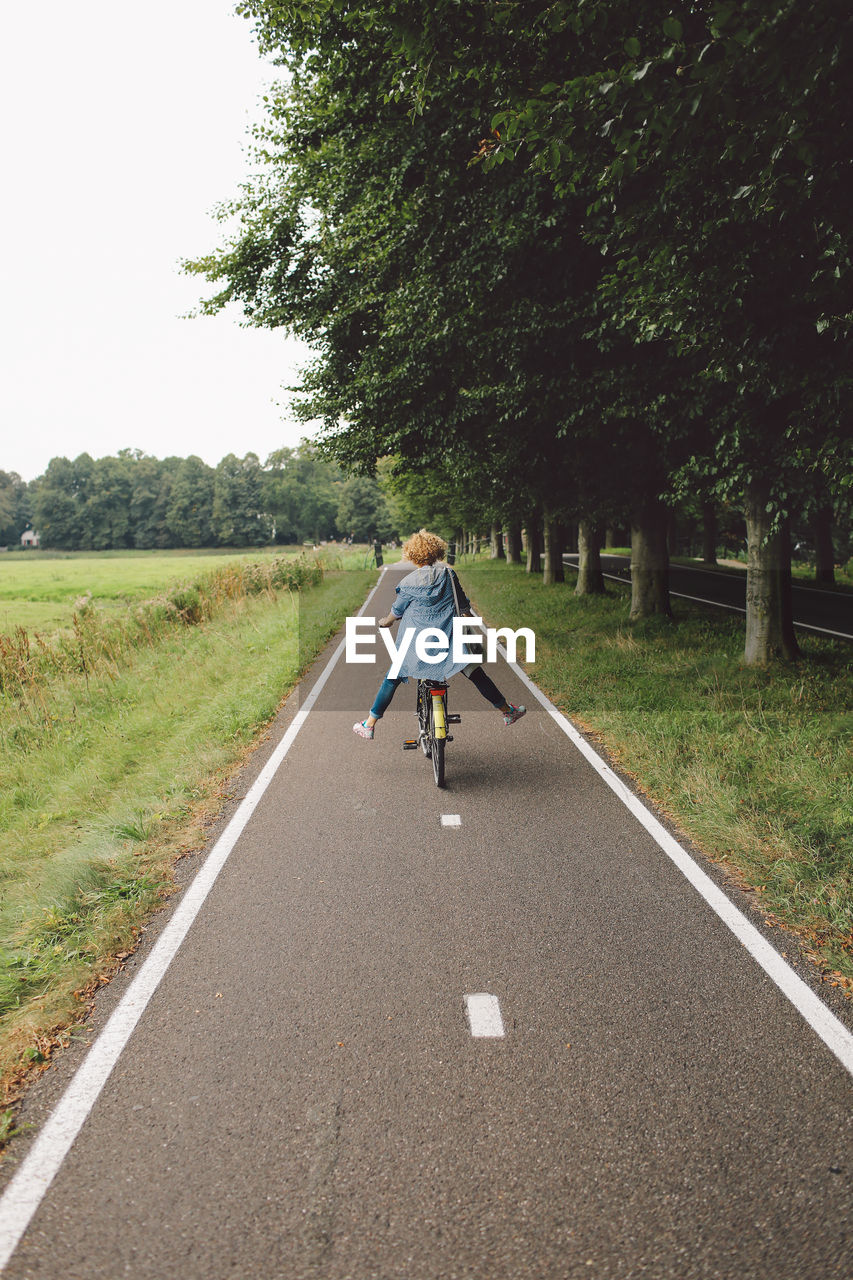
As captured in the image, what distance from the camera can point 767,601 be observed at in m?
11.1

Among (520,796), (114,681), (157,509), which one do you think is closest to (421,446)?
(114,681)

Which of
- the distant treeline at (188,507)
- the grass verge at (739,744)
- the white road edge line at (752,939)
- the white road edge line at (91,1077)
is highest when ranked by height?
Answer: the distant treeline at (188,507)

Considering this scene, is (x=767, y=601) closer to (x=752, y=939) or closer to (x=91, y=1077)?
(x=752, y=939)

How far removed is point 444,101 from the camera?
321 inches

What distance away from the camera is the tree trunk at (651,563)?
1598 cm

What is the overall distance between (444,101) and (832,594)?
19127 mm

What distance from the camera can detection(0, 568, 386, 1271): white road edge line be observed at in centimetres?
249

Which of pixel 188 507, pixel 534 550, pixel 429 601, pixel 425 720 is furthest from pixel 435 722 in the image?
pixel 188 507

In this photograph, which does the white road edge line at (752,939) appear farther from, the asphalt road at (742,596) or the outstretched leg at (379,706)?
the asphalt road at (742,596)

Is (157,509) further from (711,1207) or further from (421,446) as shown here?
(711,1207)

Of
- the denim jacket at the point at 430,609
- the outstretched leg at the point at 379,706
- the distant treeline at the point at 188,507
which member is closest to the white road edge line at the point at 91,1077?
the outstretched leg at the point at 379,706

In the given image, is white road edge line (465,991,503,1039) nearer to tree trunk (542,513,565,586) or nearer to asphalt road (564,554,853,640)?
asphalt road (564,554,853,640)

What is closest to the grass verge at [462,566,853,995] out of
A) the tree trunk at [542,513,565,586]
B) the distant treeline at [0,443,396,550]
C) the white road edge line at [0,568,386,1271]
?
the white road edge line at [0,568,386,1271]

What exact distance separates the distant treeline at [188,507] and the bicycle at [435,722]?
106m
